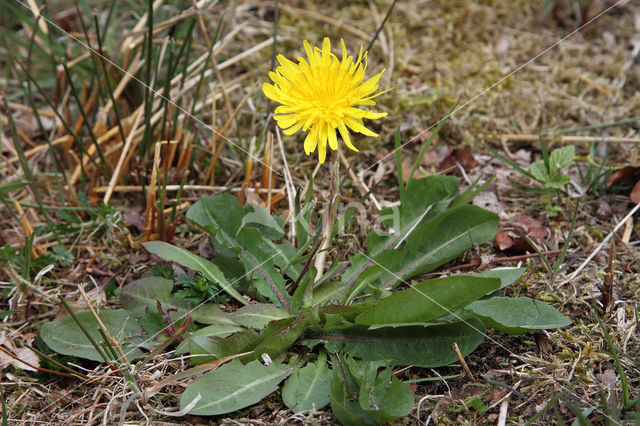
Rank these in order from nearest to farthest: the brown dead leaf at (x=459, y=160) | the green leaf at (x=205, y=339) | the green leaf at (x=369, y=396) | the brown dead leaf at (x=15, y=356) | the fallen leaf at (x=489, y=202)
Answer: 1. the green leaf at (x=369, y=396)
2. the green leaf at (x=205, y=339)
3. the brown dead leaf at (x=15, y=356)
4. the fallen leaf at (x=489, y=202)
5. the brown dead leaf at (x=459, y=160)

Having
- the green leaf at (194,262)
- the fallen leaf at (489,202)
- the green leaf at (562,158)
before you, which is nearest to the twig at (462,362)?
the green leaf at (194,262)

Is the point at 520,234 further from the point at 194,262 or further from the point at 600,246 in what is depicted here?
the point at 194,262

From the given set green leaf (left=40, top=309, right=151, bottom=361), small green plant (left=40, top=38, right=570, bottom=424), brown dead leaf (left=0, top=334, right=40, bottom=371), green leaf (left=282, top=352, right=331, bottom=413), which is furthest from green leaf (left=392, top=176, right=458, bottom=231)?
brown dead leaf (left=0, top=334, right=40, bottom=371)

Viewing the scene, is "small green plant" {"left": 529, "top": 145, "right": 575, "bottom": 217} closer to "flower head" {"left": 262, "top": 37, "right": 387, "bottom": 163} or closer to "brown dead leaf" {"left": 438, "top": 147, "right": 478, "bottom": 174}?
"brown dead leaf" {"left": 438, "top": 147, "right": 478, "bottom": 174}

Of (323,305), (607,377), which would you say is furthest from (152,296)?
(607,377)

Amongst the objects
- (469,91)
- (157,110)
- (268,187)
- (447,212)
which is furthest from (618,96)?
(157,110)

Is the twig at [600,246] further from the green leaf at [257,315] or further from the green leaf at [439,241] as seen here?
the green leaf at [257,315]
